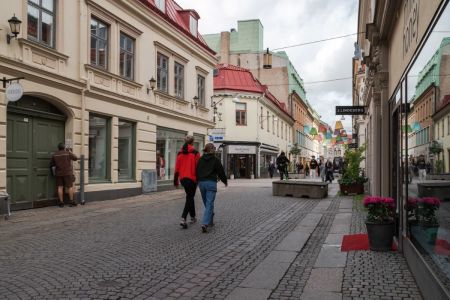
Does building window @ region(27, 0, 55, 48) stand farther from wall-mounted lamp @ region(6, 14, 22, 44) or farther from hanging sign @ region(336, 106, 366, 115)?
hanging sign @ region(336, 106, 366, 115)

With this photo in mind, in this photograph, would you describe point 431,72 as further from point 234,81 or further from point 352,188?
point 234,81

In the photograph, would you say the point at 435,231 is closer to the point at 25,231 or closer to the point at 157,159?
the point at 25,231

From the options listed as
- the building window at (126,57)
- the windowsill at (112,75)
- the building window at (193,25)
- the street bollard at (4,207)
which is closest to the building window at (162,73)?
the windowsill at (112,75)

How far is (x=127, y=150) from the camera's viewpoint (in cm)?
1802

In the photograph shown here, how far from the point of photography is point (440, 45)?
12.5 feet

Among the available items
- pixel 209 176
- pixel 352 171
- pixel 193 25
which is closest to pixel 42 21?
pixel 209 176

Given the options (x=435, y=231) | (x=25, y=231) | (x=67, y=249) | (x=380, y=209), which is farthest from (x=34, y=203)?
(x=435, y=231)

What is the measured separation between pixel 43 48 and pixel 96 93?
106 inches

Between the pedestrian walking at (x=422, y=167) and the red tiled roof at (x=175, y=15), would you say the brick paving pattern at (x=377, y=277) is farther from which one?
the red tiled roof at (x=175, y=15)

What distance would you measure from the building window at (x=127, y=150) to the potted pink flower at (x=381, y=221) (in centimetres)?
1180

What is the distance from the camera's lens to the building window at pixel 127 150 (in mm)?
17500

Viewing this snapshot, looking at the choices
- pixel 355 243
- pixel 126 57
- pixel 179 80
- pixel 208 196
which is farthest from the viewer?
pixel 179 80

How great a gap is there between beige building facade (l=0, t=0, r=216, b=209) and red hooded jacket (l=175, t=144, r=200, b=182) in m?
4.70

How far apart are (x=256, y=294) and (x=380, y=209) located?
272cm
